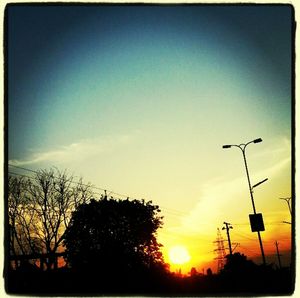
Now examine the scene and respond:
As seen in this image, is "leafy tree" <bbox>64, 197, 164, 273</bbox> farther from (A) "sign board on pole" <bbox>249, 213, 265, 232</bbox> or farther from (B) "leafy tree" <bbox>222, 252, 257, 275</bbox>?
(A) "sign board on pole" <bbox>249, 213, 265, 232</bbox>

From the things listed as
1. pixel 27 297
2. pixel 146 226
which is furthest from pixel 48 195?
pixel 27 297

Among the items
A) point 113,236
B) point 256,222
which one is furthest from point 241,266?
point 113,236

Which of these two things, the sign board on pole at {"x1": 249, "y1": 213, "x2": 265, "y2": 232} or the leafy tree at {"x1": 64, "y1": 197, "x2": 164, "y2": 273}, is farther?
the leafy tree at {"x1": 64, "y1": 197, "x2": 164, "y2": 273}

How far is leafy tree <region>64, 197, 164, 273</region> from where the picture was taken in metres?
31.7

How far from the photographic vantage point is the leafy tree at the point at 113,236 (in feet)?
104

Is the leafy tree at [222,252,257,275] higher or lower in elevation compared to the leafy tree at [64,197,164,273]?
lower

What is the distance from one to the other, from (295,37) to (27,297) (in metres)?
6.80

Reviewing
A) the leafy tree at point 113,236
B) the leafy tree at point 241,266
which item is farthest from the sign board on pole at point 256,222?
the leafy tree at point 113,236

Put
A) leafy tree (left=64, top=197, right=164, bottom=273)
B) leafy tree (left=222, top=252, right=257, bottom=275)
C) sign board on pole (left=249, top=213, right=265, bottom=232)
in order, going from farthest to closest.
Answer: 1. leafy tree (left=64, top=197, right=164, bottom=273)
2. sign board on pole (left=249, top=213, right=265, bottom=232)
3. leafy tree (left=222, top=252, right=257, bottom=275)

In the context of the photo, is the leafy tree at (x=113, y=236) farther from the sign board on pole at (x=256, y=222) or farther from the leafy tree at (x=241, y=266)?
the sign board on pole at (x=256, y=222)

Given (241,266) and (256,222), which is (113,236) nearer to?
(241,266)

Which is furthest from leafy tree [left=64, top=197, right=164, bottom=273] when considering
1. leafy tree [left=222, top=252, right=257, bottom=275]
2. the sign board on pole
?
the sign board on pole

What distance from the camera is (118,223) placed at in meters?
35.4

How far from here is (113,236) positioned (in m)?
34.2
